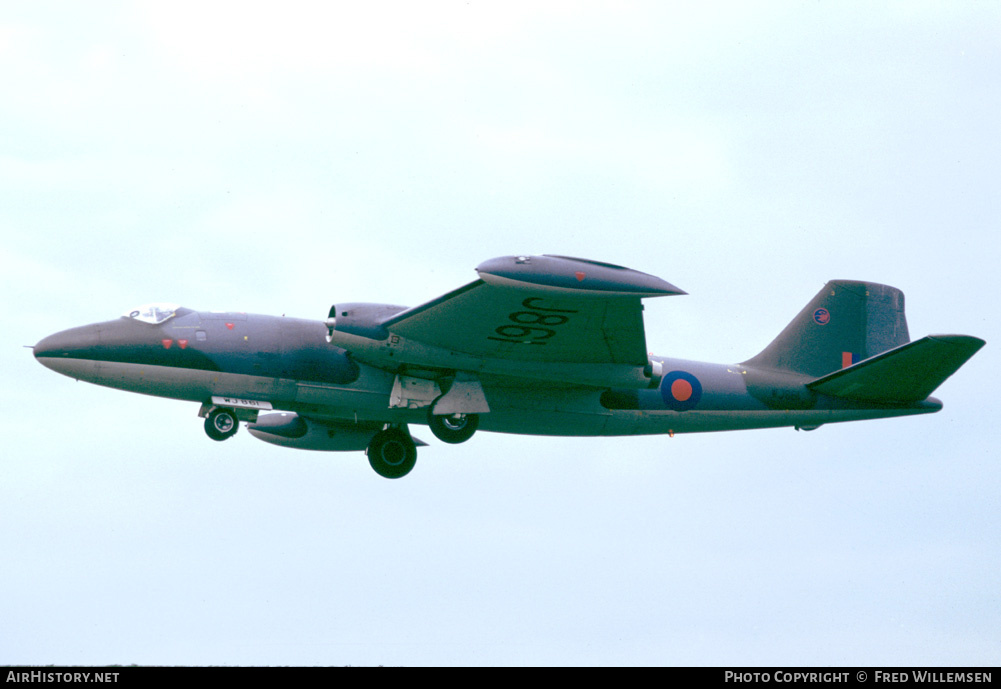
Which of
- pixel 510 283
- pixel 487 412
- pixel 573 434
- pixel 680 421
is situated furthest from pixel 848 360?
pixel 510 283

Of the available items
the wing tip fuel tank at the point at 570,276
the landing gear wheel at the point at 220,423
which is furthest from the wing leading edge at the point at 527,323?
the landing gear wheel at the point at 220,423

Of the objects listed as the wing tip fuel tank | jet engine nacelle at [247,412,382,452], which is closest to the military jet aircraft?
the wing tip fuel tank

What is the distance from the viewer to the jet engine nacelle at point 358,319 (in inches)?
818

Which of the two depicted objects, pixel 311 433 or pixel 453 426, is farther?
pixel 311 433

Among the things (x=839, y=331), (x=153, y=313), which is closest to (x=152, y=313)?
(x=153, y=313)

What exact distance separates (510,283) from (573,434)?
640cm

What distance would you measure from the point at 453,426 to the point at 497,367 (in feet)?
5.24

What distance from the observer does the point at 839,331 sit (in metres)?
25.9

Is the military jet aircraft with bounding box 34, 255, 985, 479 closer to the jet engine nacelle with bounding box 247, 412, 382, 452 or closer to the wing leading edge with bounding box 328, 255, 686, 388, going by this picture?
the wing leading edge with bounding box 328, 255, 686, 388

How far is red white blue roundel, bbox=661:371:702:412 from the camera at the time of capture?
23.9 meters

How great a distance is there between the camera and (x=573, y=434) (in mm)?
23984

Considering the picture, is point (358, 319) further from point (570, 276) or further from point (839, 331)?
point (839, 331)
